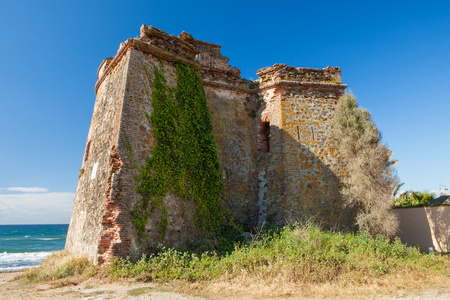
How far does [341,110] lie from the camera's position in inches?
427

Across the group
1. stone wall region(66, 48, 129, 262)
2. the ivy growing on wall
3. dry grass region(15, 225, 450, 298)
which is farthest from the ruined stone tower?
dry grass region(15, 225, 450, 298)

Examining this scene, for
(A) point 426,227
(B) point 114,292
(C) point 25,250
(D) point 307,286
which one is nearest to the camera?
(B) point 114,292

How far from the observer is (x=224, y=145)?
10.8m

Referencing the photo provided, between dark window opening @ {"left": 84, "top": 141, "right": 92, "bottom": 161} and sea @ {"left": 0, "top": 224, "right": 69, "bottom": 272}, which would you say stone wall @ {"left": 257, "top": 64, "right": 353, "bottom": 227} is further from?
sea @ {"left": 0, "top": 224, "right": 69, "bottom": 272}

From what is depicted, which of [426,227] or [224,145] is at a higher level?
[224,145]

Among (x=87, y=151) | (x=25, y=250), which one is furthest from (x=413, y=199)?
(x=25, y=250)

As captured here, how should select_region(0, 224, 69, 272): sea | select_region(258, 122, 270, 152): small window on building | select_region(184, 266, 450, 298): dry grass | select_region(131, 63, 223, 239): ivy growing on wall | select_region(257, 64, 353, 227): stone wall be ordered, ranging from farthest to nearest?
select_region(0, 224, 69, 272): sea → select_region(258, 122, 270, 152): small window on building → select_region(257, 64, 353, 227): stone wall → select_region(131, 63, 223, 239): ivy growing on wall → select_region(184, 266, 450, 298): dry grass

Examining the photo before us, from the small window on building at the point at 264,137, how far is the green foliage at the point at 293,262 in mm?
4410

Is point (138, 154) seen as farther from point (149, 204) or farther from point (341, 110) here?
point (341, 110)

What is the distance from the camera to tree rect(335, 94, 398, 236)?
368 inches

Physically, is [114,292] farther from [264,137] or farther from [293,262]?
[264,137]

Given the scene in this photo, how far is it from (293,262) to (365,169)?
534 centimetres

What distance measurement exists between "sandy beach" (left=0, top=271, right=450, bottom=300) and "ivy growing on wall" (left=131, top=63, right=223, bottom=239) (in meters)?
1.48

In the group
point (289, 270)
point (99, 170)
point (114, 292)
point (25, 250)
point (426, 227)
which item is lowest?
point (25, 250)
